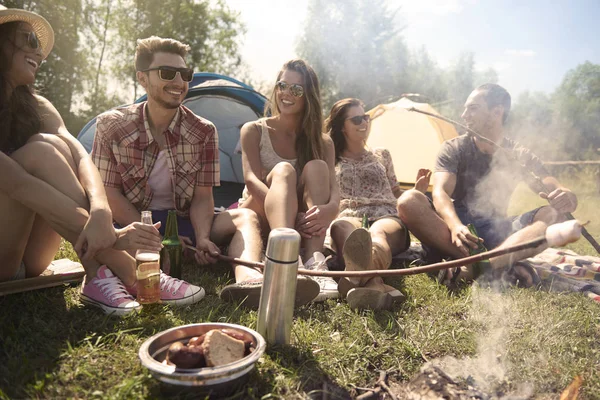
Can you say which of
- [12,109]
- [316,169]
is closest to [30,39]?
[12,109]

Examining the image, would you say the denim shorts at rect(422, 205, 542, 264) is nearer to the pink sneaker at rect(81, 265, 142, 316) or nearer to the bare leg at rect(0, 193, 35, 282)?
the pink sneaker at rect(81, 265, 142, 316)

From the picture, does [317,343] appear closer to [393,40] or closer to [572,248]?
[572,248]

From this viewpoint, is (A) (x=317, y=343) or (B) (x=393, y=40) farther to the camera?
(B) (x=393, y=40)

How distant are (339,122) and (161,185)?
178 centimetres

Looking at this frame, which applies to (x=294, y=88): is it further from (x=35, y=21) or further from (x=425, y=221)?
(x=35, y=21)

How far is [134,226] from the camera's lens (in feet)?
6.40

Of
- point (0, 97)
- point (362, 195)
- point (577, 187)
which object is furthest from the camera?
point (577, 187)

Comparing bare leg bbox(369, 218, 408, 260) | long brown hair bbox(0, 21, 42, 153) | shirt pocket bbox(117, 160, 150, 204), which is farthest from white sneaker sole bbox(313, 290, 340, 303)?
long brown hair bbox(0, 21, 42, 153)

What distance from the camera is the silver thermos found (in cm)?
164

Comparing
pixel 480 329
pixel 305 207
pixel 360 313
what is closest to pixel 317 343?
pixel 360 313

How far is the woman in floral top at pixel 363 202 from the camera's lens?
2.30m

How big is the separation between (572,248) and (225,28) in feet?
73.1

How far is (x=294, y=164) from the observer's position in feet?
10.8

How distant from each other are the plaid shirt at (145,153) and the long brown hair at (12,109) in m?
0.53
